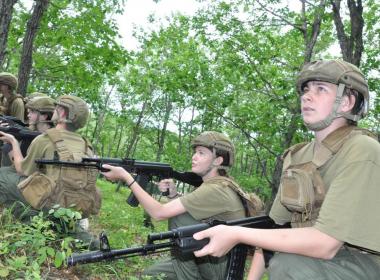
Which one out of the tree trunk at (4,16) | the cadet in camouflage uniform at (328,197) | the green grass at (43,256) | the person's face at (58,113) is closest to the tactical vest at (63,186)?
the person's face at (58,113)

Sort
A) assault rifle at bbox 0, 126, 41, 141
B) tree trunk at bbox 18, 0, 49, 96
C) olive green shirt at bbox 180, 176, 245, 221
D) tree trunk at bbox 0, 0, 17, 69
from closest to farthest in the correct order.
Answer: olive green shirt at bbox 180, 176, 245, 221
assault rifle at bbox 0, 126, 41, 141
tree trunk at bbox 0, 0, 17, 69
tree trunk at bbox 18, 0, 49, 96

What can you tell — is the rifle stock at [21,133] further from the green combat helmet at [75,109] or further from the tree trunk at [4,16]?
the tree trunk at [4,16]

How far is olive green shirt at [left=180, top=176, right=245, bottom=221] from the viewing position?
4926 millimetres

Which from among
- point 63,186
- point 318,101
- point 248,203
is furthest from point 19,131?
point 318,101

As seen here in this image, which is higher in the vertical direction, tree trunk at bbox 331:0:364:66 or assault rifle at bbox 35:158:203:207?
tree trunk at bbox 331:0:364:66

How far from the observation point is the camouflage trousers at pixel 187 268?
524 cm

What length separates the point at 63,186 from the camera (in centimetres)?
580

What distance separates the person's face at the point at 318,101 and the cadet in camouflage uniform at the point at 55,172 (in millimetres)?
3757

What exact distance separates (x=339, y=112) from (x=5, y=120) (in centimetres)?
540

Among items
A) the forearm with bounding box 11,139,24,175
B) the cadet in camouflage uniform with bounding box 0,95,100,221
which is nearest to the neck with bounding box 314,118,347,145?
the cadet in camouflage uniform with bounding box 0,95,100,221

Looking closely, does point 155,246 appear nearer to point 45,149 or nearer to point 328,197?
point 328,197

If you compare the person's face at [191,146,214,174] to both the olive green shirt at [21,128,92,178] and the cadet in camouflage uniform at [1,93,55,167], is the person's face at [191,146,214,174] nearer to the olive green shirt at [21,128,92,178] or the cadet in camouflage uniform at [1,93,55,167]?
the olive green shirt at [21,128,92,178]

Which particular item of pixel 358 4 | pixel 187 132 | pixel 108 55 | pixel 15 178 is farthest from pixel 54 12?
pixel 187 132

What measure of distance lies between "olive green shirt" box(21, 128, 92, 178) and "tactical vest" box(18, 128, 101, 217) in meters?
0.05
